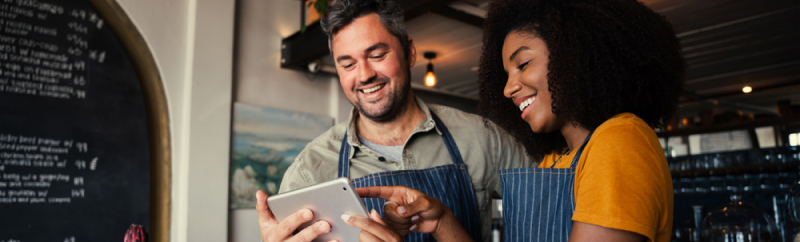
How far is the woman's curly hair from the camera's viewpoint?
1.06m

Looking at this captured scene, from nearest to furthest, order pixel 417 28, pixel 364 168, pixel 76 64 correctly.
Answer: pixel 364 168, pixel 76 64, pixel 417 28

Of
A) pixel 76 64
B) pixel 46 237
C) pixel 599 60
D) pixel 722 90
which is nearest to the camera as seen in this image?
pixel 599 60

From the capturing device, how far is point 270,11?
4.13 metres

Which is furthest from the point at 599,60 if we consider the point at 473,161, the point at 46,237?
the point at 46,237

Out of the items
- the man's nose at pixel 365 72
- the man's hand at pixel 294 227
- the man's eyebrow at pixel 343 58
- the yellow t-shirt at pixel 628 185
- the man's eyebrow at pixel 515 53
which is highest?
the man's eyebrow at pixel 343 58

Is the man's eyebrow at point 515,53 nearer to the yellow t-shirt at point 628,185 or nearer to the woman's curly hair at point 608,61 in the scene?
the woman's curly hair at point 608,61

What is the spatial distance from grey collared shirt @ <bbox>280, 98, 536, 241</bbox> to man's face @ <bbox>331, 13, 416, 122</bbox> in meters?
0.12

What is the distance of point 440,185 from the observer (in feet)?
5.16

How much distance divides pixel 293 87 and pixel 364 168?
2731 mm

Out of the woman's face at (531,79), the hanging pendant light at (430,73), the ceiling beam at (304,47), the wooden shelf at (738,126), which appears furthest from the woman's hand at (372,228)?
the wooden shelf at (738,126)

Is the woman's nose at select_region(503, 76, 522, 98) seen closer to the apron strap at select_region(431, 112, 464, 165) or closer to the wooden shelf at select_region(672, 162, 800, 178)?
the apron strap at select_region(431, 112, 464, 165)

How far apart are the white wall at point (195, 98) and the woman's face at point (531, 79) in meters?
2.65

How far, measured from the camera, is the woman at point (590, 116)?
2.86ft

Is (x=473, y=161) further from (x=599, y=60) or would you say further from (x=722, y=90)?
(x=722, y=90)
